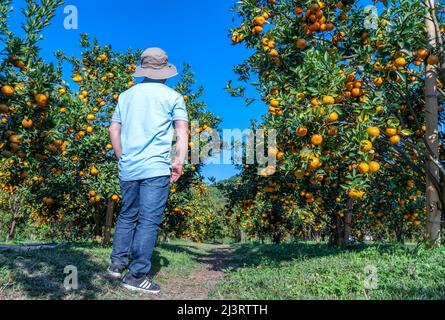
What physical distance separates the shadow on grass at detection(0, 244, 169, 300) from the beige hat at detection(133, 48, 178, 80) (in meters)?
2.28

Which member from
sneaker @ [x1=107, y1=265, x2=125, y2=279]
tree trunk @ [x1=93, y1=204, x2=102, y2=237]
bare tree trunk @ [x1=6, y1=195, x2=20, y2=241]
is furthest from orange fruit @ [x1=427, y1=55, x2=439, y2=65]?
bare tree trunk @ [x1=6, y1=195, x2=20, y2=241]

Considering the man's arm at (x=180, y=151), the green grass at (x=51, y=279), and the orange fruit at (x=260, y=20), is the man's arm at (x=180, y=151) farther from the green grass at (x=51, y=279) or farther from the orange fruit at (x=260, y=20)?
the orange fruit at (x=260, y=20)

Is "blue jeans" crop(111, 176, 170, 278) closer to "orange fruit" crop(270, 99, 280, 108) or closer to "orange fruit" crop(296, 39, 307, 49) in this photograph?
"orange fruit" crop(270, 99, 280, 108)

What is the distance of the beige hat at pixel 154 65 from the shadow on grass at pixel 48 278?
89.8 inches

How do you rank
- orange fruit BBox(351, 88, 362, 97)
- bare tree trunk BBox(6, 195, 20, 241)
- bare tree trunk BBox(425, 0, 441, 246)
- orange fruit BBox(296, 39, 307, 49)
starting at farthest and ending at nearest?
bare tree trunk BBox(6, 195, 20, 241), bare tree trunk BBox(425, 0, 441, 246), orange fruit BBox(296, 39, 307, 49), orange fruit BBox(351, 88, 362, 97)

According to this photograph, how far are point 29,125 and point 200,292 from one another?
2864 millimetres

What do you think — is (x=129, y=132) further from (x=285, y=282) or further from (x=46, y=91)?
(x=285, y=282)

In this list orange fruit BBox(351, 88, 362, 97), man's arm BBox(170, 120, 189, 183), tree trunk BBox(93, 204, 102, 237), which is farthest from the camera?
tree trunk BBox(93, 204, 102, 237)

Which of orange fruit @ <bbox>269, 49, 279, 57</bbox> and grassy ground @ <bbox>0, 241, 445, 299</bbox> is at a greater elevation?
orange fruit @ <bbox>269, 49, 279, 57</bbox>

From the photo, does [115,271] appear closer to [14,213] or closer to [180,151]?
[180,151]

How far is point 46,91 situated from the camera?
402 centimetres

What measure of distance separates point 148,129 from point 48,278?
1885 mm

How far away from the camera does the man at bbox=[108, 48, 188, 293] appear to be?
3.42 meters

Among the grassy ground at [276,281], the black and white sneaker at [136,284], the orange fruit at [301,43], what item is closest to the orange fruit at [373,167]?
the grassy ground at [276,281]
